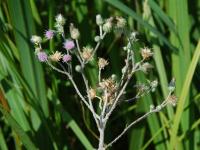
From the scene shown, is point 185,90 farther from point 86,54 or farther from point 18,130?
point 18,130

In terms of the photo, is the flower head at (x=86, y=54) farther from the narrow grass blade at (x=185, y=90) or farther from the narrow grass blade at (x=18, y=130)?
the narrow grass blade at (x=185, y=90)

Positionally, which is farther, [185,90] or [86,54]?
[185,90]

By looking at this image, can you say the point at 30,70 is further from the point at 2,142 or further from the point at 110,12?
the point at 110,12

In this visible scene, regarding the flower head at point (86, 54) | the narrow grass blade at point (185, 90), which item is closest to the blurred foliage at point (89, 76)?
the narrow grass blade at point (185, 90)

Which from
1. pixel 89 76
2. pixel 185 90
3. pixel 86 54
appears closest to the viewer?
pixel 86 54

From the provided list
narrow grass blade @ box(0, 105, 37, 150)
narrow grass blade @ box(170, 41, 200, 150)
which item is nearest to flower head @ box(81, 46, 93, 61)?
narrow grass blade @ box(0, 105, 37, 150)

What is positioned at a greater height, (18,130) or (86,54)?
Result: (86,54)

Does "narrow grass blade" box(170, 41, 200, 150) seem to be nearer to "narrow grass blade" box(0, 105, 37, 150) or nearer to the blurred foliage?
the blurred foliage

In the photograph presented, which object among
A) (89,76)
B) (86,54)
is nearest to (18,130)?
(86,54)

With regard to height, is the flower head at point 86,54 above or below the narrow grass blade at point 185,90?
above
